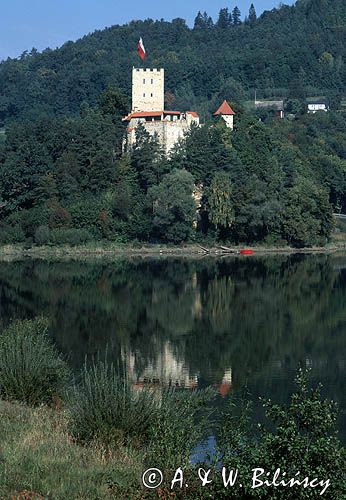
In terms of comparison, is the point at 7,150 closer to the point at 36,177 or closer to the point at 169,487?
the point at 36,177

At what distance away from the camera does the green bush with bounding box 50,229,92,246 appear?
192ft

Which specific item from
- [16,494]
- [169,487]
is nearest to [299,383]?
[169,487]

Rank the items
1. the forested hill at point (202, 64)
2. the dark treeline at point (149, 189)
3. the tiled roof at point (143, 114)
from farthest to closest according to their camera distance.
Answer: the forested hill at point (202, 64), the tiled roof at point (143, 114), the dark treeline at point (149, 189)

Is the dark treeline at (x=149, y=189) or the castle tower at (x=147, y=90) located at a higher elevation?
the castle tower at (x=147, y=90)

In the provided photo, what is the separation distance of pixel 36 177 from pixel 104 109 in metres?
8.84

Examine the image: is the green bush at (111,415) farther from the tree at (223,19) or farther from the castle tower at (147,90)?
the tree at (223,19)

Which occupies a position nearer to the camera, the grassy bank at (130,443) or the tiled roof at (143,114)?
the grassy bank at (130,443)

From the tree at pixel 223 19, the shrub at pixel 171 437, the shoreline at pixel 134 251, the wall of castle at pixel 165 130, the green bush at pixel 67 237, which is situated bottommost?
the shoreline at pixel 134 251

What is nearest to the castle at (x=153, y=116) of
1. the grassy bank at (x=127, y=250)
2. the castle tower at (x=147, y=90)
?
the castle tower at (x=147, y=90)

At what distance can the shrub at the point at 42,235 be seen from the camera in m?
58.2

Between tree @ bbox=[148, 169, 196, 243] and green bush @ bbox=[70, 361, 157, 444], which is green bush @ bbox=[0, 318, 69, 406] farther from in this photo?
tree @ bbox=[148, 169, 196, 243]

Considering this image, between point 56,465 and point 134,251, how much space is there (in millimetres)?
48848

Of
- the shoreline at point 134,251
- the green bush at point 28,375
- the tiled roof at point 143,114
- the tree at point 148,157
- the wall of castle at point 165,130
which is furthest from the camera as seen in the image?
the tiled roof at point 143,114

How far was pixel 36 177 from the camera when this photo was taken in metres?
61.4
